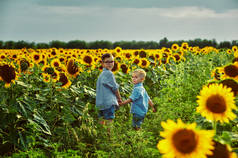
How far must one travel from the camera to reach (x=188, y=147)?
5.24 feet

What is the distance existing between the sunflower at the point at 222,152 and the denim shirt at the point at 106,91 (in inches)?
134

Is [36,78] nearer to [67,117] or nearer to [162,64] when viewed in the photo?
[67,117]

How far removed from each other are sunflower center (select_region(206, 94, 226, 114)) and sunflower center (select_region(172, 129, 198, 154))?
0.42 metres

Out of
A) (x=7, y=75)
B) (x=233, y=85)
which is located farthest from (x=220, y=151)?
(x=7, y=75)

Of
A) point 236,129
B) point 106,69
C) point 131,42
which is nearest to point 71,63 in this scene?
point 106,69

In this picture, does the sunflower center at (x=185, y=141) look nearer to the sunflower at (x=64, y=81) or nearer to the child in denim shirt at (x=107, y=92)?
the sunflower at (x=64, y=81)

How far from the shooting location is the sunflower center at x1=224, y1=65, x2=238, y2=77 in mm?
3022

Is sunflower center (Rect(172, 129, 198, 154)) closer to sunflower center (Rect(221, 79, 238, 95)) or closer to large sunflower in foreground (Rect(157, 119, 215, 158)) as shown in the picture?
large sunflower in foreground (Rect(157, 119, 215, 158))

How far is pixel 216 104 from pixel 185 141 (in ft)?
1.60

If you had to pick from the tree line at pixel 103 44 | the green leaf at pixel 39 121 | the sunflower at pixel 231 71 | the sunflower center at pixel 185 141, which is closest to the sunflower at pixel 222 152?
the sunflower center at pixel 185 141

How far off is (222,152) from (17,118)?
3.05 m

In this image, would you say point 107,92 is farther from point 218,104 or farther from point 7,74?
point 218,104

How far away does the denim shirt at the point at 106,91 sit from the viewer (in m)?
4.98

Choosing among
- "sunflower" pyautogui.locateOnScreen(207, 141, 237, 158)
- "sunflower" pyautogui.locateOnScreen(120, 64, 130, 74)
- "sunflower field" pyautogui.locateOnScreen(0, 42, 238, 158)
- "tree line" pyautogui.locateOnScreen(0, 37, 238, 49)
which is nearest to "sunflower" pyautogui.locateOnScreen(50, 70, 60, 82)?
"sunflower field" pyautogui.locateOnScreen(0, 42, 238, 158)
